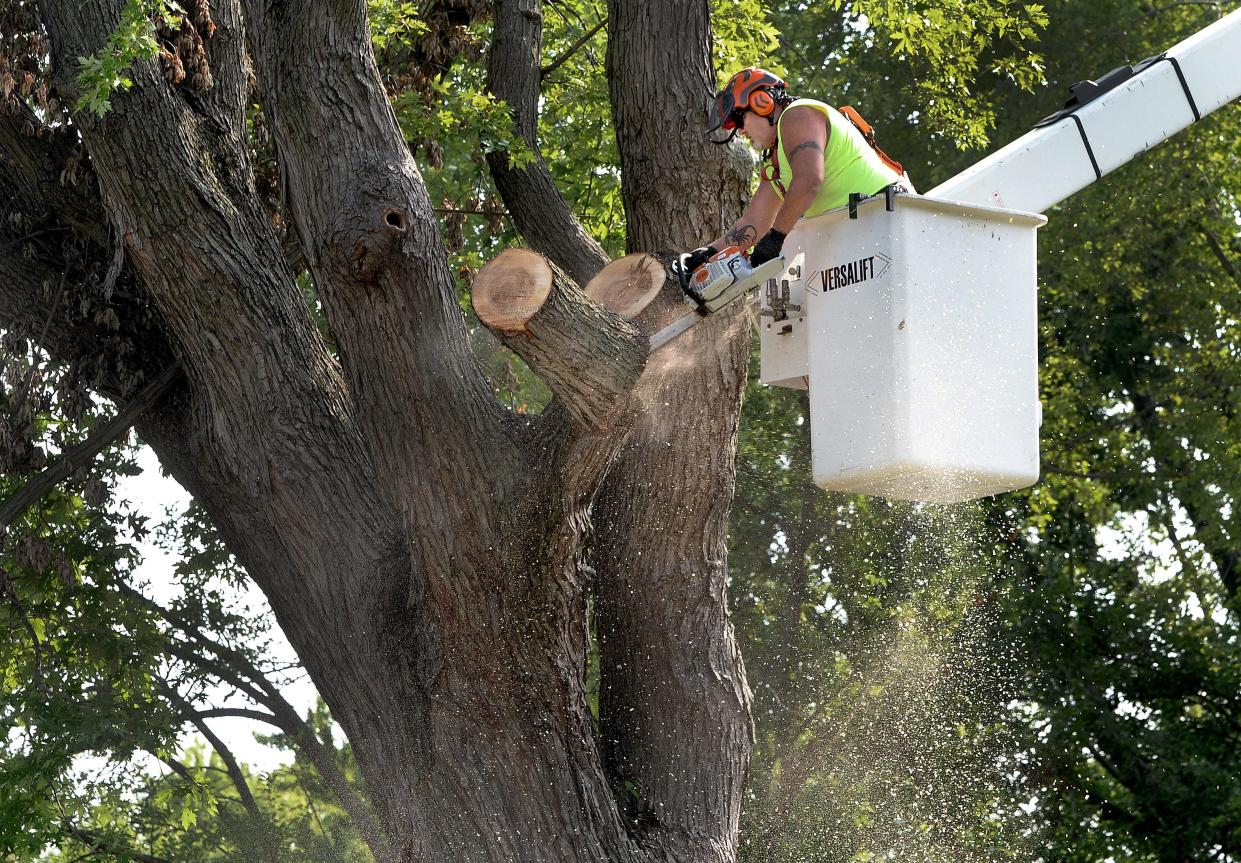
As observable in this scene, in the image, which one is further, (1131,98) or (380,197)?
(1131,98)

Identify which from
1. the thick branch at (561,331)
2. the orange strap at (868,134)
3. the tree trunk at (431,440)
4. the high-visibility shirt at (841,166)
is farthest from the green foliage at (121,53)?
the orange strap at (868,134)

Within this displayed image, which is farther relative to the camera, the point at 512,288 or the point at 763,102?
the point at 763,102

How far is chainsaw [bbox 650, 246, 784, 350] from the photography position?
463 cm

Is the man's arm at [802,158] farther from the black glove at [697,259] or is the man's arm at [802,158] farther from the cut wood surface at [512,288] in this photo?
the cut wood surface at [512,288]

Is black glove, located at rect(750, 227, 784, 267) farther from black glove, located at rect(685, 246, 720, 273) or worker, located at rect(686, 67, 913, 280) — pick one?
black glove, located at rect(685, 246, 720, 273)

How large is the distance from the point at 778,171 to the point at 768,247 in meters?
0.47

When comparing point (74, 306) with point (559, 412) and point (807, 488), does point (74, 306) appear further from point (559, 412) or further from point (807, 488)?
point (807, 488)

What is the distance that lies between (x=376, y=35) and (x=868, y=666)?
7.30 metres

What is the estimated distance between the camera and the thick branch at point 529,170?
6.33 m

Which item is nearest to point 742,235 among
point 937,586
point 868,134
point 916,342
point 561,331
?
point 868,134

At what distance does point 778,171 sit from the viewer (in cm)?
495

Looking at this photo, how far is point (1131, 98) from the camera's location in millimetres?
5727

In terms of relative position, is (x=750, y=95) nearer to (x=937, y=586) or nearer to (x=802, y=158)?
(x=802, y=158)

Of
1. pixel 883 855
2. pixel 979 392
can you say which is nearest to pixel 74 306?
pixel 979 392
